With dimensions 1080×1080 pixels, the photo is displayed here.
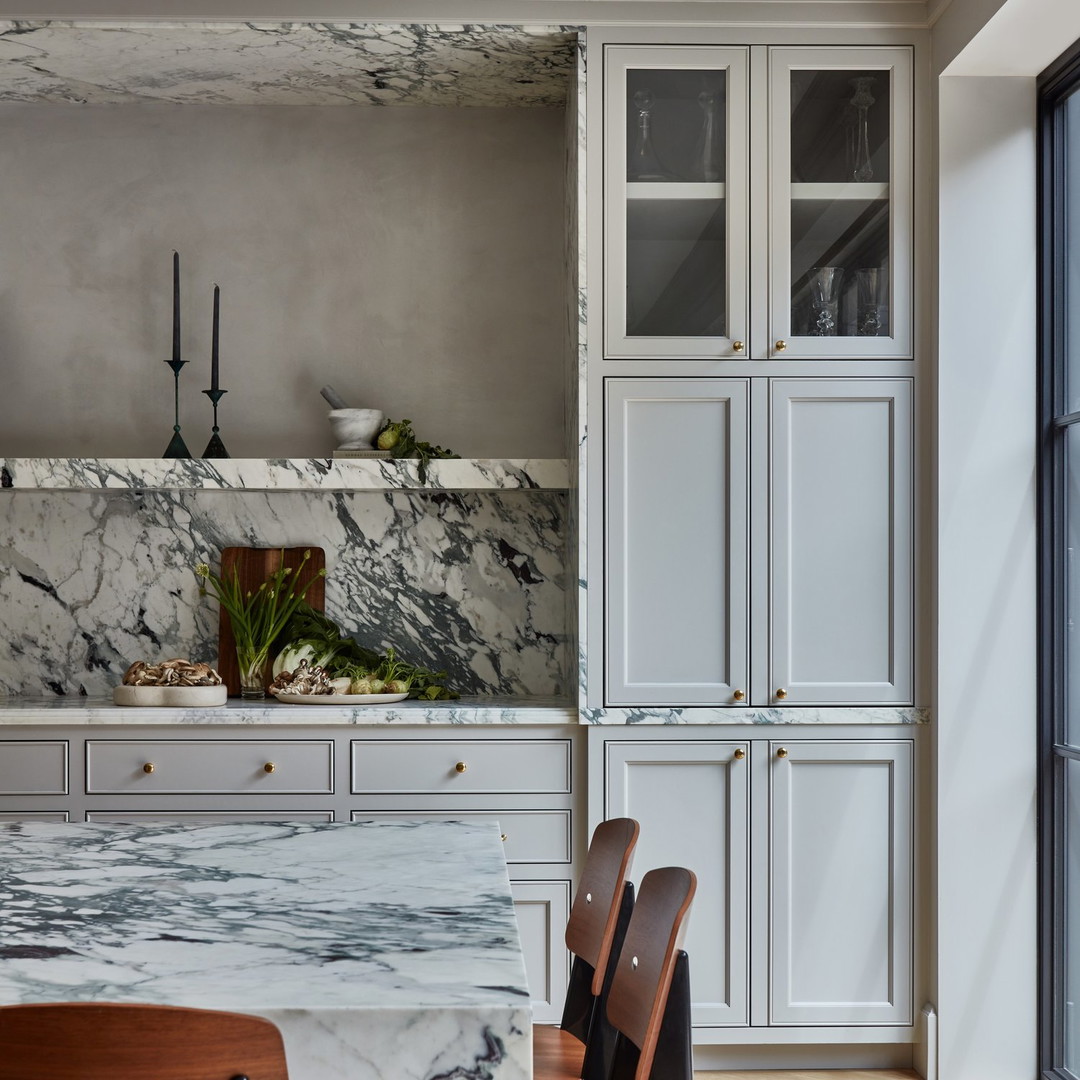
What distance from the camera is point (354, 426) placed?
3.32 meters

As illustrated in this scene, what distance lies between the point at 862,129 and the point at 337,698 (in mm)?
2131

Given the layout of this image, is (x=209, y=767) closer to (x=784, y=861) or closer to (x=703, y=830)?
(x=703, y=830)

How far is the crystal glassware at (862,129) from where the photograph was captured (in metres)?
2.96

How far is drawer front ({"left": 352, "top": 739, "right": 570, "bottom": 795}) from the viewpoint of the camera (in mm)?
2969

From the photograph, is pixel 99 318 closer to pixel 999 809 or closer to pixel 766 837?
pixel 766 837

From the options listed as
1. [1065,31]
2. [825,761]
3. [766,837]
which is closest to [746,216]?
[1065,31]

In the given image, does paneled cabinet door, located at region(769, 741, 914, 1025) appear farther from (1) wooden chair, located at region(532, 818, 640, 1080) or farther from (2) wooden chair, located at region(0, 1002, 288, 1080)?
(2) wooden chair, located at region(0, 1002, 288, 1080)

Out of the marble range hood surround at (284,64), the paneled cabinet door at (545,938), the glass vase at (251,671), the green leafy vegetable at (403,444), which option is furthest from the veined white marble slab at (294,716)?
the marble range hood surround at (284,64)

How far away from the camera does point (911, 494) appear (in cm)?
294

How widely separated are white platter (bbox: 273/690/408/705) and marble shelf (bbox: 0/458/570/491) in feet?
2.00

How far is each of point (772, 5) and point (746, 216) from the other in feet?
1.84

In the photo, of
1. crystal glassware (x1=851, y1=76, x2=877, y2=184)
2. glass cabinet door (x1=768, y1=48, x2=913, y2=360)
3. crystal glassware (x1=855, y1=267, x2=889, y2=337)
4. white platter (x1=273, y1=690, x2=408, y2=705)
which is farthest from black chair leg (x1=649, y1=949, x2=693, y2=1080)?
crystal glassware (x1=851, y1=76, x2=877, y2=184)

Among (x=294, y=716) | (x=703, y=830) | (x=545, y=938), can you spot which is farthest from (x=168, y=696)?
(x=703, y=830)

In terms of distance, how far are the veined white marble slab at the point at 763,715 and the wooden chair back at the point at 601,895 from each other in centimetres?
94
